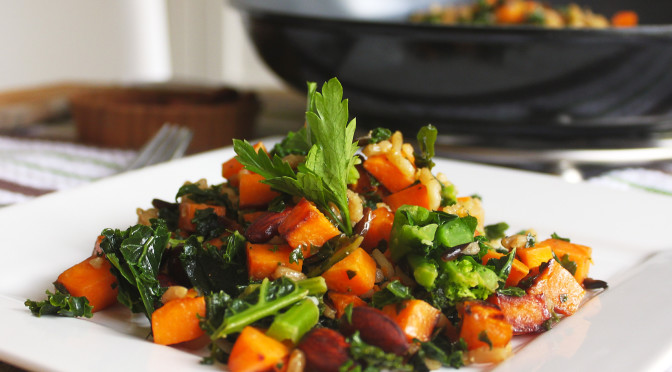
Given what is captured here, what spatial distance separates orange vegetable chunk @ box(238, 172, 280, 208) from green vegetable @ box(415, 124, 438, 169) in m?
0.53

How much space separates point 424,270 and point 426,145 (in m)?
0.60

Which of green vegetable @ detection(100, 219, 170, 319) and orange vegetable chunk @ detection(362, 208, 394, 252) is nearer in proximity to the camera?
green vegetable @ detection(100, 219, 170, 319)

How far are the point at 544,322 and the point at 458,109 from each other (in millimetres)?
1976

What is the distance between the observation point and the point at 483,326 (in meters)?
1.76

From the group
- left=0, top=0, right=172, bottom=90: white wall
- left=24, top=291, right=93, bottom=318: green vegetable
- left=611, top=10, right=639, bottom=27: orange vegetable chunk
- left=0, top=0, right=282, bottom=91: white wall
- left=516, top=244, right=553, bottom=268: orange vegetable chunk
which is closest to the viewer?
left=24, top=291, right=93, bottom=318: green vegetable

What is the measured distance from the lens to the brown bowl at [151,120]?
4.21 m

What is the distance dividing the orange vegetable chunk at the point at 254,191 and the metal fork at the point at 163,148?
1.35 metres

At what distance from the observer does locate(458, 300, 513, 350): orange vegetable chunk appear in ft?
5.69

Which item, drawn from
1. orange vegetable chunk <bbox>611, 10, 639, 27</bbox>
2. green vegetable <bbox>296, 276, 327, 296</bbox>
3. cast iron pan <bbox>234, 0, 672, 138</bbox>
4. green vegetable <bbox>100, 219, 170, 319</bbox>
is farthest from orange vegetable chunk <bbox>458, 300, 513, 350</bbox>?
orange vegetable chunk <bbox>611, 10, 639, 27</bbox>

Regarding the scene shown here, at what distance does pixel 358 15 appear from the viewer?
18.2 feet

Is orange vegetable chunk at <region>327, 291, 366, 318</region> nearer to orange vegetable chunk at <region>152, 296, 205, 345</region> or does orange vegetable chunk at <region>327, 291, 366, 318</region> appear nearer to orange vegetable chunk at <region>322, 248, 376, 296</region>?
orange vegetable chunk at <region>322, 248, 376, 296</region>

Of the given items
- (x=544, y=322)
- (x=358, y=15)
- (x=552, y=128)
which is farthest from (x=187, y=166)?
(x=358, y=15)

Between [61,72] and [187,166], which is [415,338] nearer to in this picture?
[187,166]

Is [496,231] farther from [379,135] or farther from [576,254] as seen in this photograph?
[379,135]
